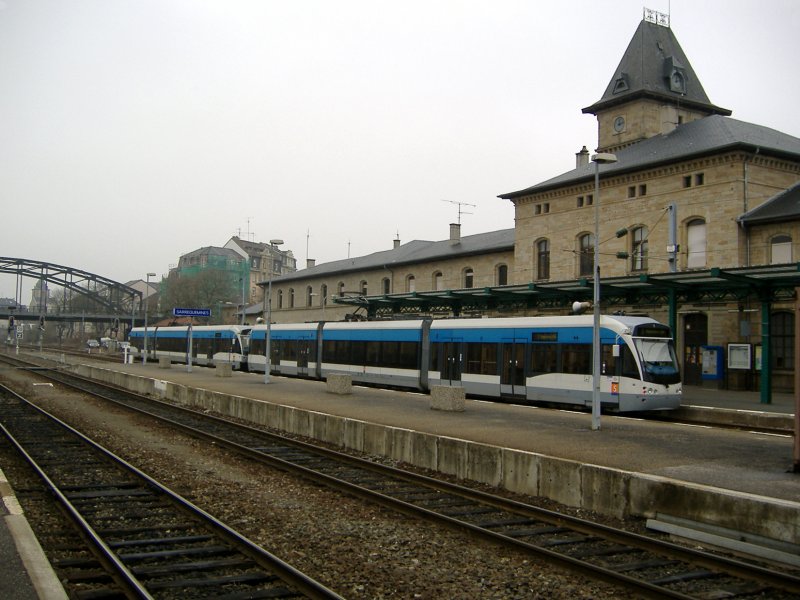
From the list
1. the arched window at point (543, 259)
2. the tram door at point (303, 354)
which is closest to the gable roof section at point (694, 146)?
the arched window at point (543, 259)

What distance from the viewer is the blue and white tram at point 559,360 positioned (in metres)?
21.0

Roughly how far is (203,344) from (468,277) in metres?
19.4

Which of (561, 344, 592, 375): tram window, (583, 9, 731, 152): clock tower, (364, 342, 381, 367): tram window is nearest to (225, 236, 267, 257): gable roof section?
(583, 9, 731, 152): clock tower

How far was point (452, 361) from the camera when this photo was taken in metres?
27.4

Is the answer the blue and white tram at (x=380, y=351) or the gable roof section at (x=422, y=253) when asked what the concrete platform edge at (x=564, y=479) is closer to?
the blue and white tram at (x=380, y=351)

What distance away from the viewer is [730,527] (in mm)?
8812

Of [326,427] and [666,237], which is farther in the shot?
[666,237]

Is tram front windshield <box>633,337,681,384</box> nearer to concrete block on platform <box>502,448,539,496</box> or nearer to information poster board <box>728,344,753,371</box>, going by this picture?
concrete block on platform <box>502,448,539,496</box>

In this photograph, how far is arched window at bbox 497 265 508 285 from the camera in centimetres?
5030

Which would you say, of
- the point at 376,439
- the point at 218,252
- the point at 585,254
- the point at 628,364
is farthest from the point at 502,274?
the point at 218,252

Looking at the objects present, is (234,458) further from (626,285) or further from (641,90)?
(641,90)

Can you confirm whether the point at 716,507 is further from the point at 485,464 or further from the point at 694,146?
the point at 694,146

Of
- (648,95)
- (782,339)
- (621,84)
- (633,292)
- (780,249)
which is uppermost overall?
(621,84)

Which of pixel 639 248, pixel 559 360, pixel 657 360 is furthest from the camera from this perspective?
pixel 639 248
